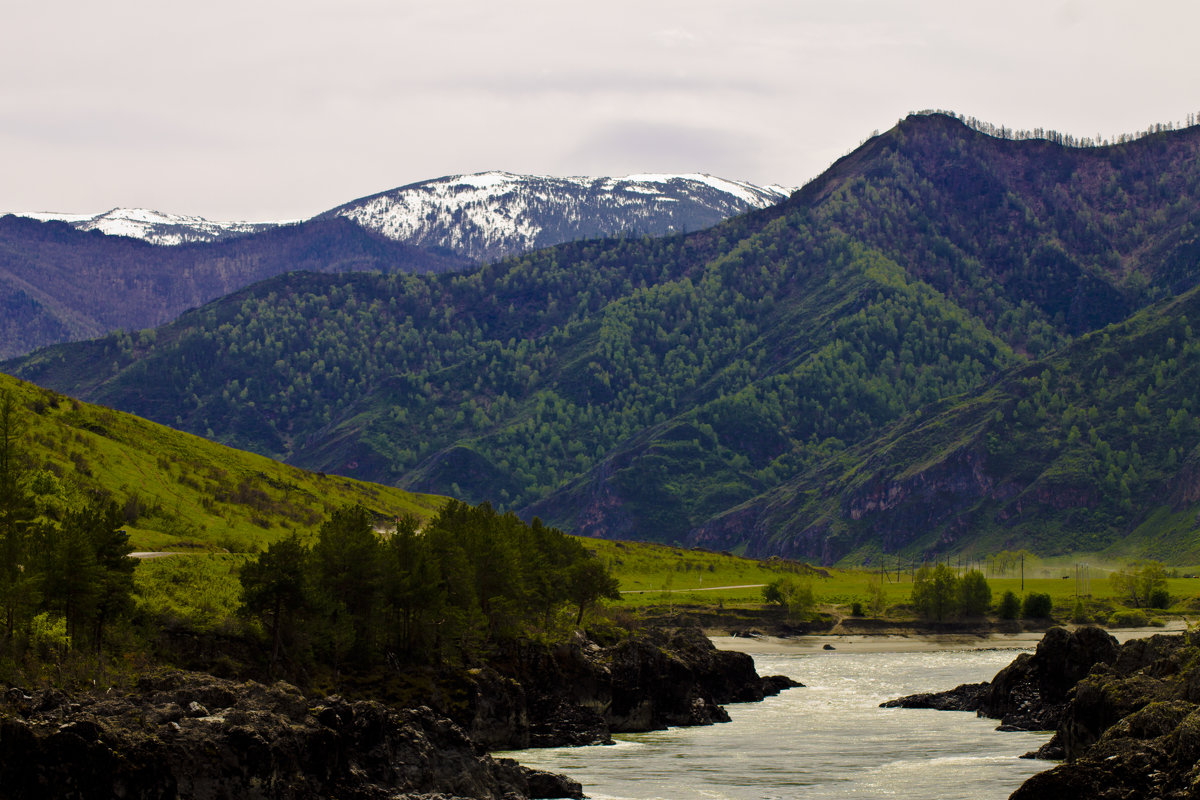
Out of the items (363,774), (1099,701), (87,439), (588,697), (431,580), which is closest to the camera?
(363,774)

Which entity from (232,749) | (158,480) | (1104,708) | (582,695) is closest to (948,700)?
(582,695)

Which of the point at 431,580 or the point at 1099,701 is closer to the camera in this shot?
the point at 1099,701

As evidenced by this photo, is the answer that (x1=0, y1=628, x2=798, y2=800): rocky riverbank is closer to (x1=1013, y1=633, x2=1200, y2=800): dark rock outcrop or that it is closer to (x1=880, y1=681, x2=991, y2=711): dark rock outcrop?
(x1=1013, y1=633, x2=1200, y2=800): dark rock outcrop

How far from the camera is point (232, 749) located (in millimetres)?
65500

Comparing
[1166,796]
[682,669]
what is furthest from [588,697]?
[1166,796]

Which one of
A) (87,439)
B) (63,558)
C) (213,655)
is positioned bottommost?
(213,655)

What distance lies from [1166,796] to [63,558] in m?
56.9

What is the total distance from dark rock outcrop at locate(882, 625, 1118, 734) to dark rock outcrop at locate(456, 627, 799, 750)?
22861 millimetres

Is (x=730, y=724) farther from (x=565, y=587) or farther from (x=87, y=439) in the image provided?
(x=87, y=439)

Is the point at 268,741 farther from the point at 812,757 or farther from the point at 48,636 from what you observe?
the point at 812,757

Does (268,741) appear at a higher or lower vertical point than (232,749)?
higher

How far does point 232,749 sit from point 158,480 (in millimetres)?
80750

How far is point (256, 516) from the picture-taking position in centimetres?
14438

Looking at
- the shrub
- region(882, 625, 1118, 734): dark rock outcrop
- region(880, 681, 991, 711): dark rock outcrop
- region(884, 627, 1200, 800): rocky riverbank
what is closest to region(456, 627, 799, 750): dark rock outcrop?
region(880, 681, 991, 711): dark rock outcrop
